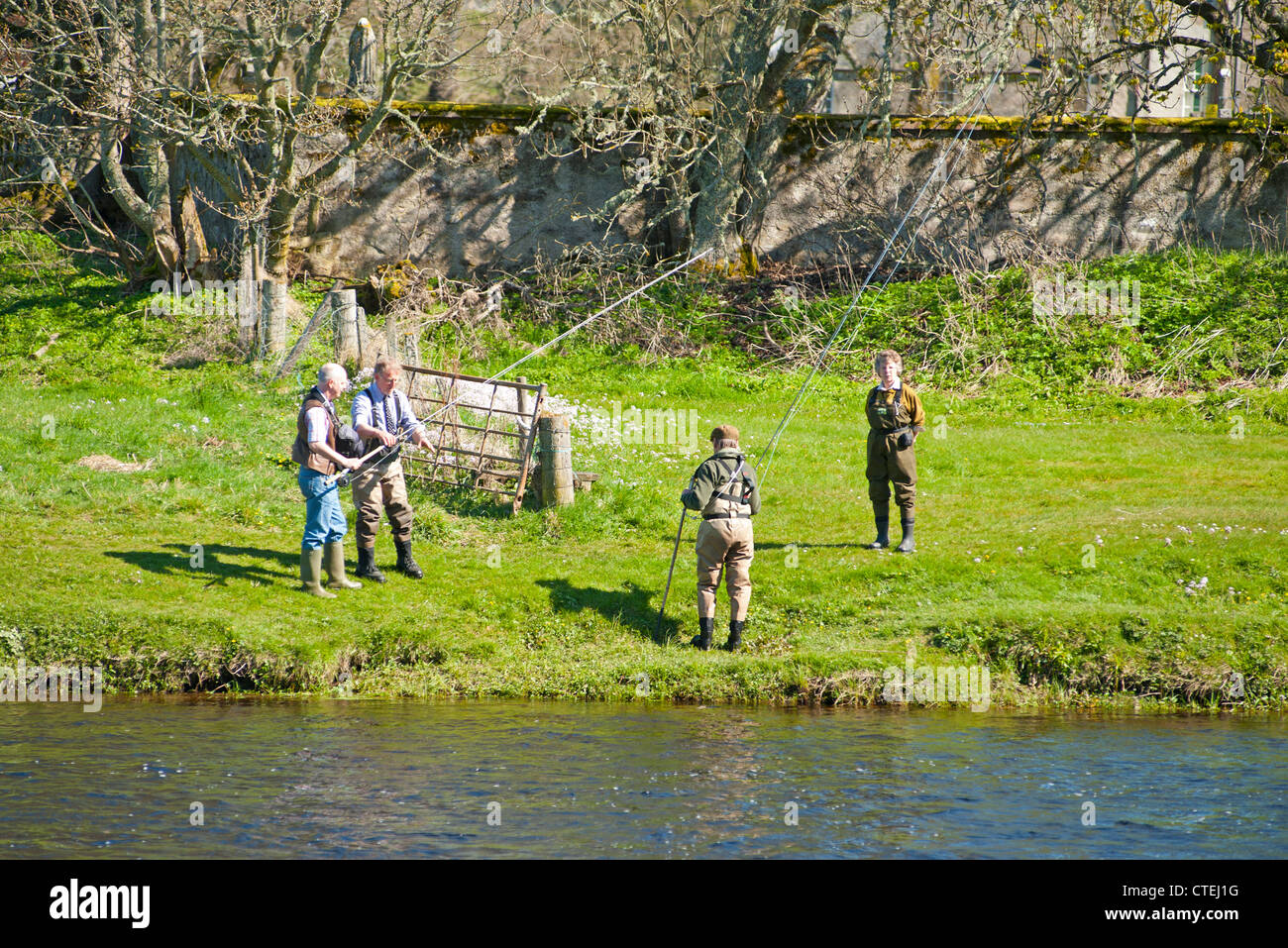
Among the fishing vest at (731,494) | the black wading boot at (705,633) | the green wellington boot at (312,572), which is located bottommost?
the black wading boot at (705,633)

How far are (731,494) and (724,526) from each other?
0.89ft

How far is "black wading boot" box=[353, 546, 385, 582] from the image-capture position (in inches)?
453

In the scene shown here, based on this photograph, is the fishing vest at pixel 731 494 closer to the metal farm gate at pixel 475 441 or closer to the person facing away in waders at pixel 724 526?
the person facing away in waders at pixel 724 526

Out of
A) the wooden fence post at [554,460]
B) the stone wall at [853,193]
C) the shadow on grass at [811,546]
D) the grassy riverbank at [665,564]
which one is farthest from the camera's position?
the stone wall at [853,193]

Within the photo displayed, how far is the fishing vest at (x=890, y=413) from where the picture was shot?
12117mm

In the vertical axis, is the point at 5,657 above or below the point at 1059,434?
below

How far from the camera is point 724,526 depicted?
10586mm

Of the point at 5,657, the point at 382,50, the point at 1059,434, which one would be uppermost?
the point at 382,50

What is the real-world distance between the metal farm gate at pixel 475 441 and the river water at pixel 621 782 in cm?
421

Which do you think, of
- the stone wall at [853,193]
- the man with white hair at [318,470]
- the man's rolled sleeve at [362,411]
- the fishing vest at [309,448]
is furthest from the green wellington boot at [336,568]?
the stone wall at [853,193]

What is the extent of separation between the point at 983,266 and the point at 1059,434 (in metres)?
5.74

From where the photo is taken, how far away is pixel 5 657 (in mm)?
9852
